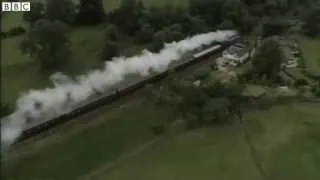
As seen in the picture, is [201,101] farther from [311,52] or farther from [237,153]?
[311,52]

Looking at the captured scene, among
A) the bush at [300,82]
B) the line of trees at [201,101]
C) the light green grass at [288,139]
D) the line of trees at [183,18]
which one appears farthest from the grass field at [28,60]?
the bush at [300,82]

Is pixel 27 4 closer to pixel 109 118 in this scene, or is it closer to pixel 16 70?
pixel 16 70

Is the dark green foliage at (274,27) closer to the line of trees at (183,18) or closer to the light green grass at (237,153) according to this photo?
the line of trees at (183,18)

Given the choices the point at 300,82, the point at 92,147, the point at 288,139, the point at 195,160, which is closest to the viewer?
the point at 195,160

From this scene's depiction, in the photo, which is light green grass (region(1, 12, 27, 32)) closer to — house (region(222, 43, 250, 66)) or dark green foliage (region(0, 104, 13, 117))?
dark green foliage (region(0, 104, 13, 117))

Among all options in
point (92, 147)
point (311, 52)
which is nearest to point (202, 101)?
point (92, 147)

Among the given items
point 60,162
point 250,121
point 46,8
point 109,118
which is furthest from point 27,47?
point 250,121
